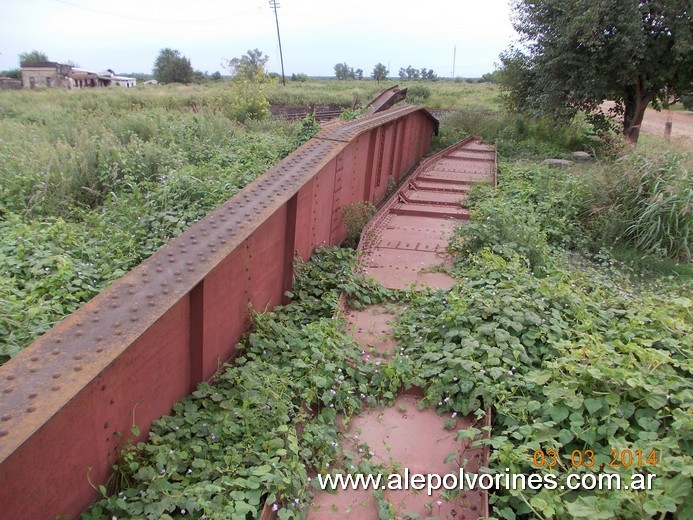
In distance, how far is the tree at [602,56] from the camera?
476 inches

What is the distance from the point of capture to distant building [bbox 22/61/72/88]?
57.3m

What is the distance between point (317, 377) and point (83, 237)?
7.96ft

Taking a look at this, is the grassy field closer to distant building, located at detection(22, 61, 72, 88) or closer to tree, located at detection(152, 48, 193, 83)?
distant building, located at detection(22, 61, 72, 88)

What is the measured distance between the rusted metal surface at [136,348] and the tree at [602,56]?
11.1m

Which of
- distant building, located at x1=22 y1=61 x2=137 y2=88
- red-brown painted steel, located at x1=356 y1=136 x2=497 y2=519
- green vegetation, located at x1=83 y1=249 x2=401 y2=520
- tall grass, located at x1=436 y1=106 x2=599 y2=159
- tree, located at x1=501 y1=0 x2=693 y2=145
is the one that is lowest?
green vegetation, located at x1=83 y1=249 x2=401 y2=520

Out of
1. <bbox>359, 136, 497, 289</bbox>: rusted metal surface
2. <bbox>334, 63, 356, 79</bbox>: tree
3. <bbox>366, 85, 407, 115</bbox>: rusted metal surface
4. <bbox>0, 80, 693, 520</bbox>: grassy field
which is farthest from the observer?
<bbox>334, 63, 356, 79</bbox>: tree

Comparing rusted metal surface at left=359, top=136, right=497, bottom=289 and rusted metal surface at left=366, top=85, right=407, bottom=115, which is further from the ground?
rusted metal surface at left=366, top=85, right=407, bottom=115

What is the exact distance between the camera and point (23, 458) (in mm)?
1690

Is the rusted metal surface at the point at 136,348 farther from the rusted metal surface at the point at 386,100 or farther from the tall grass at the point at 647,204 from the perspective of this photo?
the rusted metal surface at the point at 386,100

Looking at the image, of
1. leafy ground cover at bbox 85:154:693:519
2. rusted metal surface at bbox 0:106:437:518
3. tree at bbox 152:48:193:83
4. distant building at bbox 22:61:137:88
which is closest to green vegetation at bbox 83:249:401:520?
leafy ground cover at bbox 85:154:693:519

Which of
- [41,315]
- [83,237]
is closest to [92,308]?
[41,315]

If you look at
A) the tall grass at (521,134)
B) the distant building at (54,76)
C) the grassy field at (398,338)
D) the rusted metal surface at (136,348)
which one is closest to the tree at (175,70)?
the distant building at (54,76)

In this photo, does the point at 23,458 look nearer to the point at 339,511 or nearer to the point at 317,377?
the point at 339,511

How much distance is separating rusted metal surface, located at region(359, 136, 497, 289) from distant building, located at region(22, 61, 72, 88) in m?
59.4
